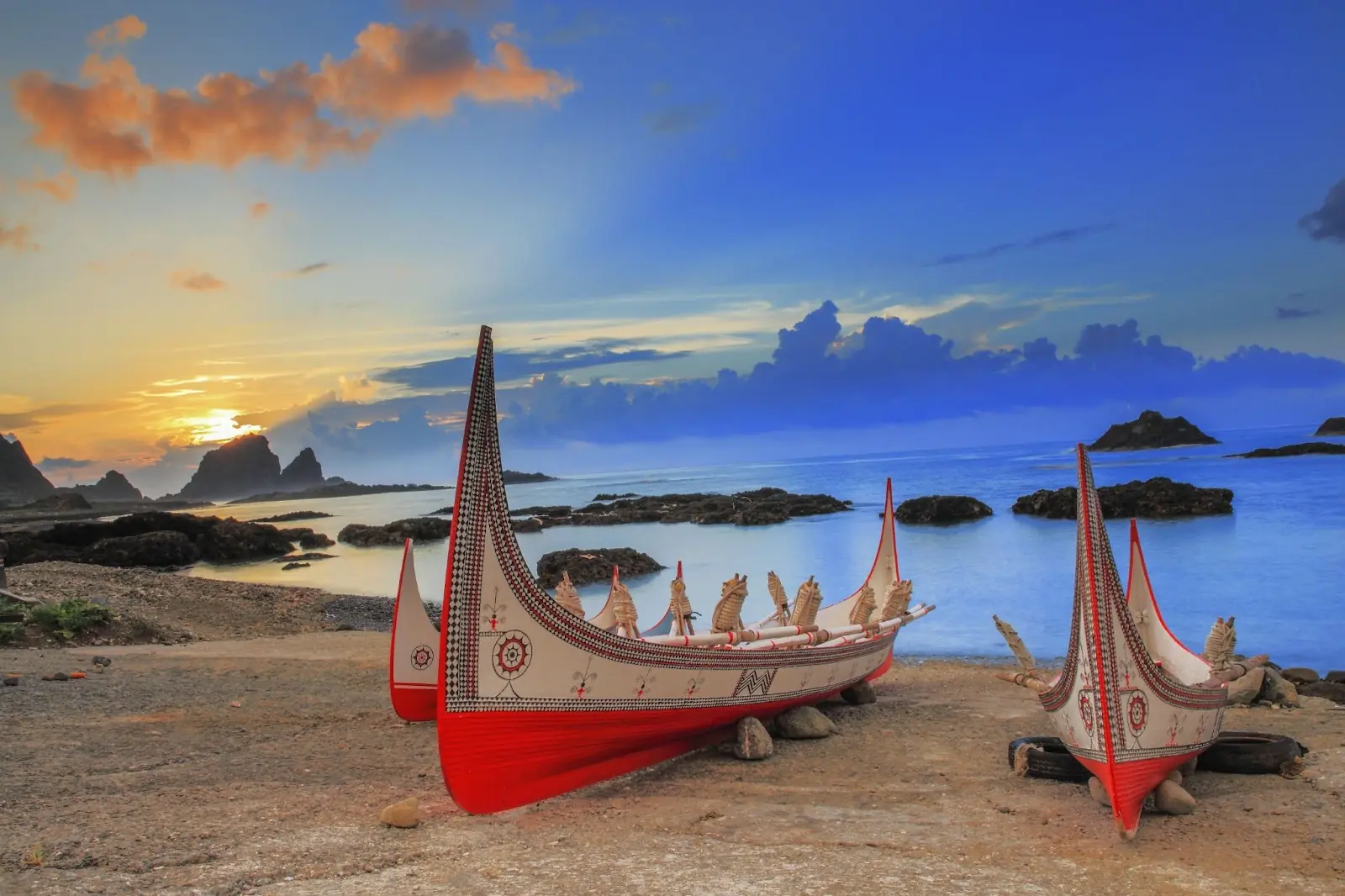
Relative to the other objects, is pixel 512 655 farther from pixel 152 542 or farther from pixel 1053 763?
pixel 152 542

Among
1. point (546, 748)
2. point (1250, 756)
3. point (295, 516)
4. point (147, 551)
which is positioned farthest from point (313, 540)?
point (1250, 756)

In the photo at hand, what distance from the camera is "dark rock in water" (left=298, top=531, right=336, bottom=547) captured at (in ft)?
147

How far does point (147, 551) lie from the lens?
1307 inches

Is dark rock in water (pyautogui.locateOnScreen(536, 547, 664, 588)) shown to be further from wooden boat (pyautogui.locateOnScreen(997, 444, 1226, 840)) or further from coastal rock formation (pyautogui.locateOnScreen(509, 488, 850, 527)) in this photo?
wooden boat (pyautogui.locateOnScreen(997, 444, 1226, 840))

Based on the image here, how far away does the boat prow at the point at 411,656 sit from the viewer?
9938 millimetres

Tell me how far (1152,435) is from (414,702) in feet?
251

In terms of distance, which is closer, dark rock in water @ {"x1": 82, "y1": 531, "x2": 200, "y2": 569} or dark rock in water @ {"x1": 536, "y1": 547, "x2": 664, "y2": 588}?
dark rock in water @ {"x1": 536, "y1": 547, "x2": 664, "y2": 588}

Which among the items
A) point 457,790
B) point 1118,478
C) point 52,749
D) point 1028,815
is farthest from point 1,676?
point 1118,478

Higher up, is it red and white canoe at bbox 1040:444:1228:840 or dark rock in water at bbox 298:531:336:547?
red and white canoe at bbox 1040:444:1228:840

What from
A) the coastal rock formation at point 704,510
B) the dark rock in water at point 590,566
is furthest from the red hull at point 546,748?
the coastal rock formation at point 704,510

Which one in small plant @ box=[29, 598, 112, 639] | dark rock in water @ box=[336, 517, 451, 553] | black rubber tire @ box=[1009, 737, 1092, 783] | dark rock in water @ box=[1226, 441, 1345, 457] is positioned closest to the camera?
black rubber tire @ box=[1009, 737, 1092, 783]

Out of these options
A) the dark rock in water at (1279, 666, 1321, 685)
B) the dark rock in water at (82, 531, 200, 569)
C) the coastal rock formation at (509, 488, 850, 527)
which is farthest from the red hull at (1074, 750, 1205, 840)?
the coastal rock formation at (509, 488, 850, 527)

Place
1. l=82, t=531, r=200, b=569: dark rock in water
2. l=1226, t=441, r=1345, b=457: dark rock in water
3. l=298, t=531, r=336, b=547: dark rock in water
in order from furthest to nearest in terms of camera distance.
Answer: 1. l=1226, t=441, r=1345, b=457: dark rock in water
2. l=298, t=531, r=336, b=547: dark rock in water
3. l=82, t=531, r=200, b=569: dark rock in water

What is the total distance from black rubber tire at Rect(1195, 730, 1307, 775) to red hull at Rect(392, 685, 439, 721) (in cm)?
790
